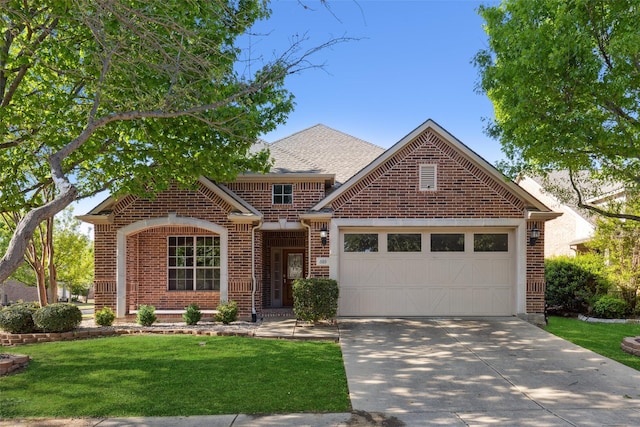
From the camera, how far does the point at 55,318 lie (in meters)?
11.0

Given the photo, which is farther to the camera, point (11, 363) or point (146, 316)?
point (146, 316)

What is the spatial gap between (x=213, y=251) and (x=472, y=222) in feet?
26.1

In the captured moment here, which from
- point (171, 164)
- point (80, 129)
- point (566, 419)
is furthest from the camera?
point (171, 164)

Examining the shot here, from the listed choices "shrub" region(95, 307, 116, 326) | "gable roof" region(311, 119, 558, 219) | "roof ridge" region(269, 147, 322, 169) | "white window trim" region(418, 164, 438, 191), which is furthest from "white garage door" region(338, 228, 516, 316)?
"shrub" region(95, 307, 116, 326)

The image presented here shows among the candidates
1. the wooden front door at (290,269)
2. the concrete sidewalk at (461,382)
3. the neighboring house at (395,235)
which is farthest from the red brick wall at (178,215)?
the wooden front door at (290,269)

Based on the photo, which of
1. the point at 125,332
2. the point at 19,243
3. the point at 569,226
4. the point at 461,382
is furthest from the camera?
Answer: the point at 569,226

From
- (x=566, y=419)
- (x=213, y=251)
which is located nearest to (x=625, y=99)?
(x=566, y=419)

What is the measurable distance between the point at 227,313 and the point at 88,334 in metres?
3.54

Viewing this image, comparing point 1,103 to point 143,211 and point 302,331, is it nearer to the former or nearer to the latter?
point 143,211

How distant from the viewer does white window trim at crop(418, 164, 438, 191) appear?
13.0 m

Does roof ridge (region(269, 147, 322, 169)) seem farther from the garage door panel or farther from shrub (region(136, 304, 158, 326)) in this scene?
shrub (region(136, 304, 158, 326))

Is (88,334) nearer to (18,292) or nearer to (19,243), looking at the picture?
(19,243)

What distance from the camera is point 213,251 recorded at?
45.9ft

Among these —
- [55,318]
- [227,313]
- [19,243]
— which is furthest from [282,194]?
[19,243]
